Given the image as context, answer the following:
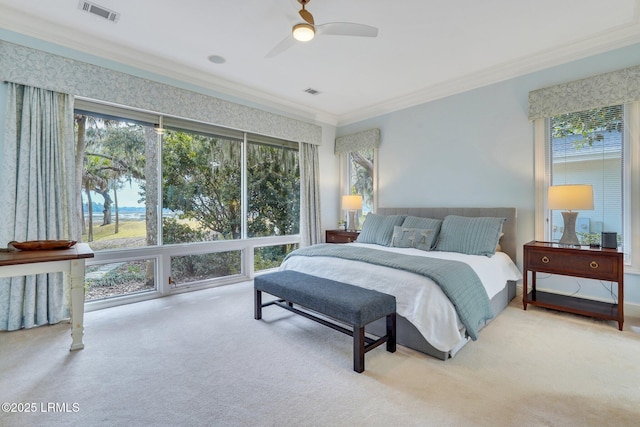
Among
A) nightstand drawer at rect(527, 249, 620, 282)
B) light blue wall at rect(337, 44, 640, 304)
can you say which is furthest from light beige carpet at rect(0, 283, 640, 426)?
light blue wall at rect(337, 44, 640, 304)

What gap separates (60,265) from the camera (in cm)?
218

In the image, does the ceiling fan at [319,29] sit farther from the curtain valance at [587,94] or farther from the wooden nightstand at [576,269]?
the wooden nightstand at [576,269]

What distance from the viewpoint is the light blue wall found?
333 centimetres

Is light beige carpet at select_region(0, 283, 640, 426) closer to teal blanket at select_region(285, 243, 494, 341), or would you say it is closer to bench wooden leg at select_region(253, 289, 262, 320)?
bench wooden leg at select_region(253, 289, 262, 320)

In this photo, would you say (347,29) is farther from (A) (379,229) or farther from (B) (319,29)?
(A) (379,229)

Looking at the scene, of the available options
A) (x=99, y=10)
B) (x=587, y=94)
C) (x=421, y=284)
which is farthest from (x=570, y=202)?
(x=99, y=10)

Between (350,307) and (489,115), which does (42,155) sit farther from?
(489,115)

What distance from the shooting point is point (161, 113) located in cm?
357

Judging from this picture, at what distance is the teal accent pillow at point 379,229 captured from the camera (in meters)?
4.02

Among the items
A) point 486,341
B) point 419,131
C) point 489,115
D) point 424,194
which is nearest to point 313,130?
point 419,131

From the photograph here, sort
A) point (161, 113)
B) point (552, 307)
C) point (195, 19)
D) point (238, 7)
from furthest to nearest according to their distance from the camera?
point (161, 113) → point (552, 307) → point (195, 19) → point (238, 7)

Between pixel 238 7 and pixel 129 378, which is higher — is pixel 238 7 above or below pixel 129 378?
above

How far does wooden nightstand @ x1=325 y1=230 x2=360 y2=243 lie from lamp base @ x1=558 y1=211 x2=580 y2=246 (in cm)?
261

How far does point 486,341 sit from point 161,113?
418 centimetres
